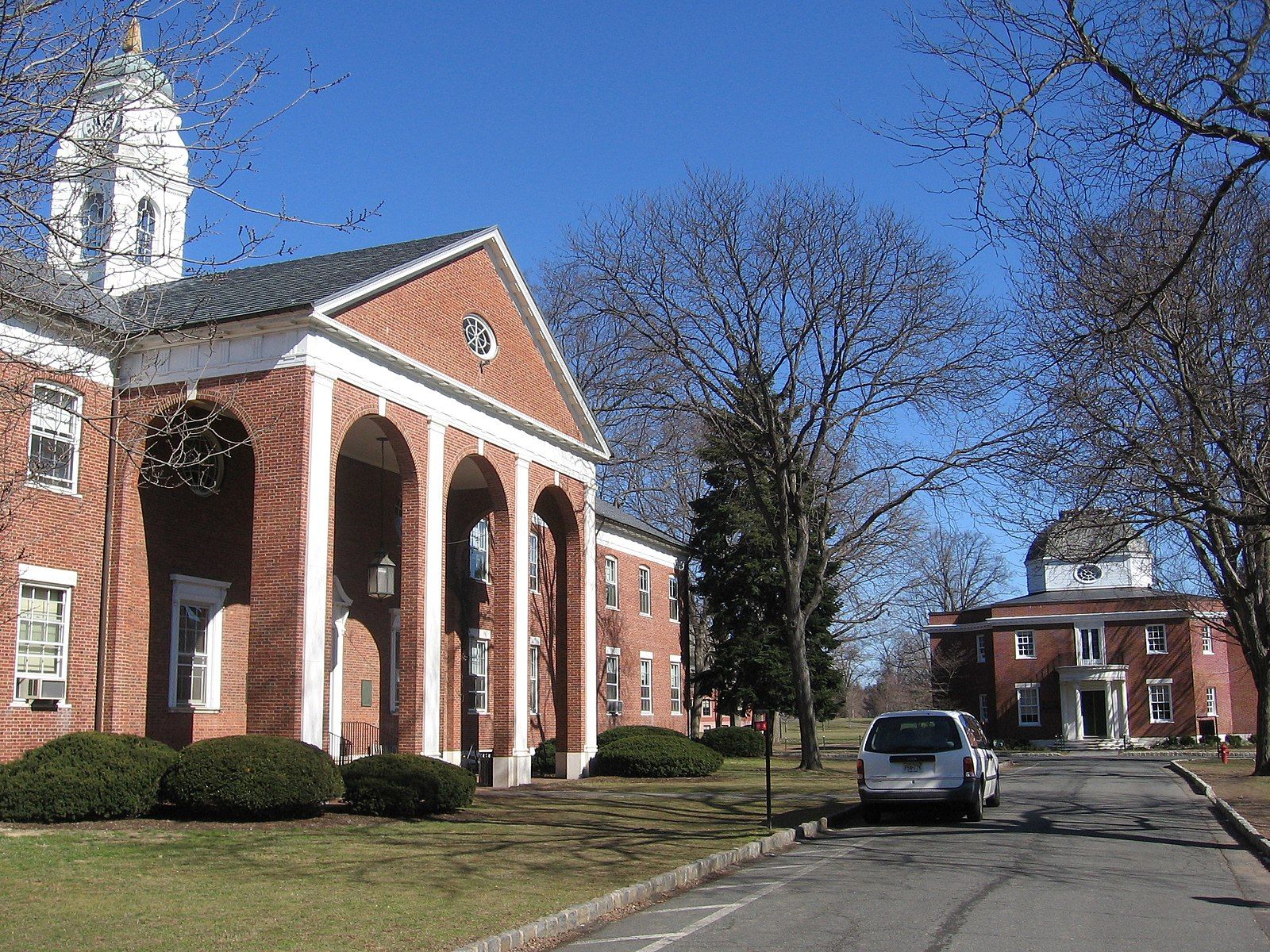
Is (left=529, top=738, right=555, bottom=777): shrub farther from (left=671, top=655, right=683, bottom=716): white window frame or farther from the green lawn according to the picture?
(left=671, top=655, right=683, bottom=716): white window frame

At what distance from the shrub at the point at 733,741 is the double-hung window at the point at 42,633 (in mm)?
26972

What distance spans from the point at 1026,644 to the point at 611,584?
31246 mm

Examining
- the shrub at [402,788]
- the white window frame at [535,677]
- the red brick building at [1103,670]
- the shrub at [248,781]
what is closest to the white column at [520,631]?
the white window frame at [535,677]

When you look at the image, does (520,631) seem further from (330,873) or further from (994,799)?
(330,873)

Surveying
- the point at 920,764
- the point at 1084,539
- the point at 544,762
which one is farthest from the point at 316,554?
the point at 1084,539

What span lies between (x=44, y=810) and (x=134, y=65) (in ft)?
34.7

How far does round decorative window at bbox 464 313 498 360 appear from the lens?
83.8 ft

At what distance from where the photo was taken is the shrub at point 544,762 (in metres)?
29.9

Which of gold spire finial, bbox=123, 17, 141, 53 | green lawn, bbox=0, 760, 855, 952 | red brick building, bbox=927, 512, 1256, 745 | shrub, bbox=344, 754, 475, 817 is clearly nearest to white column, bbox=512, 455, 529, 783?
green lawn, bbox=0, 760, 855, 952

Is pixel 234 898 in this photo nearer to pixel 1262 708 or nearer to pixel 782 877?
pixel 782 877

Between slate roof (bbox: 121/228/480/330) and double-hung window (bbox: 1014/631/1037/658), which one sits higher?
slate roof (bbox: 121/228/480/330)

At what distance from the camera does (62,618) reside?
1969cm

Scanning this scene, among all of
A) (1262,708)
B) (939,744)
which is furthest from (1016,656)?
(939,744)

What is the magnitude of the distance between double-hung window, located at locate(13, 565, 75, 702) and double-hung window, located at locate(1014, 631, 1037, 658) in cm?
5207
